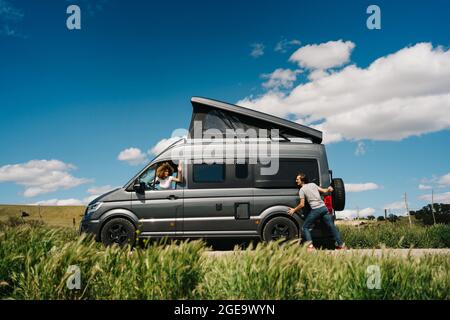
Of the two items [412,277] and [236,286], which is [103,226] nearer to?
[236,286]

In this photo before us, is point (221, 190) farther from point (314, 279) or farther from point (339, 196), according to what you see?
point (314, 279)

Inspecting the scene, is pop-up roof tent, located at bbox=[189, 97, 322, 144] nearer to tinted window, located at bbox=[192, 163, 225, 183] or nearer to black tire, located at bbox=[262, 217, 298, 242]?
tinted window, located at bbox=[192, 163, 225, 183]

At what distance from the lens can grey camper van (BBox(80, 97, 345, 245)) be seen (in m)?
9.30

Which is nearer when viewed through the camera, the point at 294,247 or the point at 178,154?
the point at 294,247

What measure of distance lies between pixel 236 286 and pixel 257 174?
18.9 feet

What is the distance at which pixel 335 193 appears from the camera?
9578 millimetres

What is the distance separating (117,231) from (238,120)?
3.85m

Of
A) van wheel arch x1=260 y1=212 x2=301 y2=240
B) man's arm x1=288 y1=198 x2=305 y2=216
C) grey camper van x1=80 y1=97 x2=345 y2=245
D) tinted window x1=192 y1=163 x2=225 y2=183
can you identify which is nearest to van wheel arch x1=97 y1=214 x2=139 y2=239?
grey camper van x1=80 y1=97 x2=345 y2=245

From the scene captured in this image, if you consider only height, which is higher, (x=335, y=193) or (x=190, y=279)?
(x=335, y=193)

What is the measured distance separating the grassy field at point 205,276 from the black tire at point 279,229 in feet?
15.6

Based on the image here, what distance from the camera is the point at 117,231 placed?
368 inches
